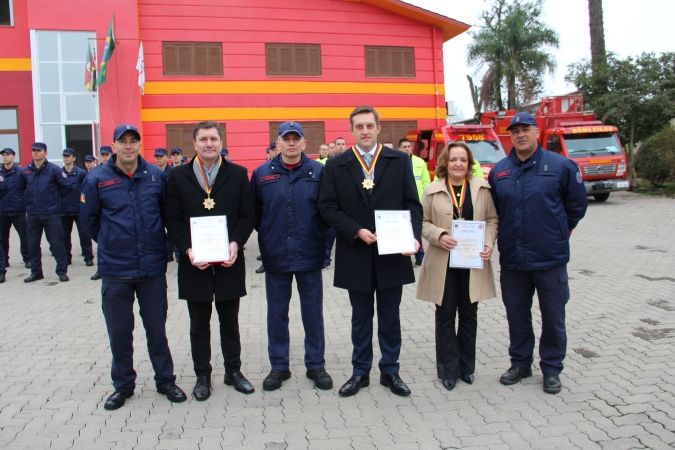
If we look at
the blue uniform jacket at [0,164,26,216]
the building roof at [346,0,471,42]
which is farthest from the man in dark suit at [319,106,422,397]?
the building roof at [346,0,471,42]

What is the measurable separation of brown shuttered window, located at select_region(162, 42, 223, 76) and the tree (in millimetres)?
18555

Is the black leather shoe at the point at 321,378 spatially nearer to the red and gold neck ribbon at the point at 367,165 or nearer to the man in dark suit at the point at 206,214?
the man in dark suit at the point at 206,214

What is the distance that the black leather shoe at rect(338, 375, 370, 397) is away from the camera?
15.5 ft

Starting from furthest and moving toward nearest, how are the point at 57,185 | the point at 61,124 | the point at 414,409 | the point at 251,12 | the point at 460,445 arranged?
the point at 251,12, the point at 61,124, the point at 57,185, the point at 414,409, the point at 460,445

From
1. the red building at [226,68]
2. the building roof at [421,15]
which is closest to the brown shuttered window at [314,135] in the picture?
the red building at [226,68]

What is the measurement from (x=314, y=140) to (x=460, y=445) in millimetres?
17211

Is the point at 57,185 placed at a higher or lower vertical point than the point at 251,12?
lower

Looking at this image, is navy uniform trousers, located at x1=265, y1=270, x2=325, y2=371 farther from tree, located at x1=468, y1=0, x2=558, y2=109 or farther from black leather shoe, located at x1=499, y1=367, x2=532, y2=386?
tree, located at x1=468, y1=0, x2=558, y2=109

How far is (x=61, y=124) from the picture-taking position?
1836cm

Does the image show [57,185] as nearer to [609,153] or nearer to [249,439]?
[249,439]

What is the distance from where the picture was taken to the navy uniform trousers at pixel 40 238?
32.3 ft

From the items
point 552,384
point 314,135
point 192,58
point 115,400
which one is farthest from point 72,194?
point 314,135

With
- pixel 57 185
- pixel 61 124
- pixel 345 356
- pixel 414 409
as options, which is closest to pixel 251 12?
pixel 61 124

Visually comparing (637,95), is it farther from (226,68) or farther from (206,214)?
(206,214)
